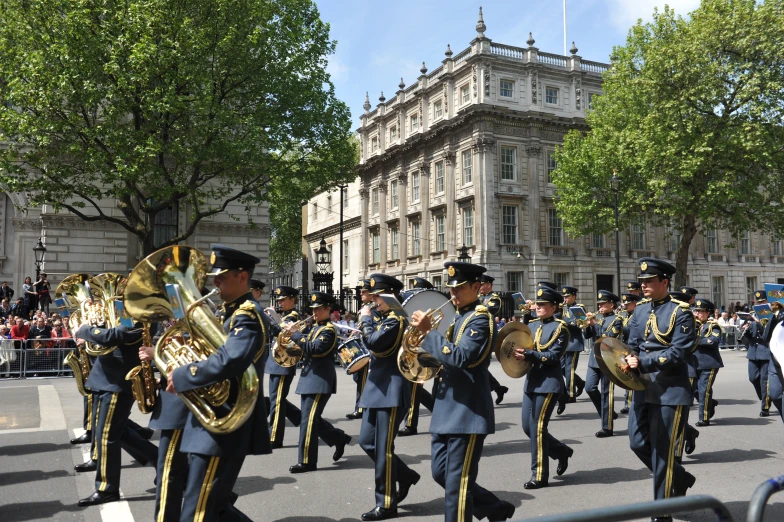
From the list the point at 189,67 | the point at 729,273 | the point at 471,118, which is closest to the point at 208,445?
the point at 189,67

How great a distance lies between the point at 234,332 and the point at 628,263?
1759 inches

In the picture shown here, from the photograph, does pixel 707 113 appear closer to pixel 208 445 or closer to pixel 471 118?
pixel 471 118

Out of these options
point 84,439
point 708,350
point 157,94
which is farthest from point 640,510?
point 157,94

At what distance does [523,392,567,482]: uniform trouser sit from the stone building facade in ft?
114

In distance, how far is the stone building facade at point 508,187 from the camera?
43531mm

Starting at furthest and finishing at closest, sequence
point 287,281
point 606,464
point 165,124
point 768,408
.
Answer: point 287,281
point 165,124
point 768,408
point 606,464

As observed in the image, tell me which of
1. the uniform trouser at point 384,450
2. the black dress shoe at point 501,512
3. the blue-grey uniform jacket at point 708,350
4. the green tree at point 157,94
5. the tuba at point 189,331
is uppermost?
the green tree at point 157,94

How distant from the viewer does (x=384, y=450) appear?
22.1 feet

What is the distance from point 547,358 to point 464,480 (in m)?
3.06

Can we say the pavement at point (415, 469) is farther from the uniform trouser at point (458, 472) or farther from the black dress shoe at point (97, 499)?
the uniform trouser at point (458, 472)

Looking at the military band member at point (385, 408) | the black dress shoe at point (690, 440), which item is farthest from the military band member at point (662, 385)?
the black dress shoe at point (690, 440)

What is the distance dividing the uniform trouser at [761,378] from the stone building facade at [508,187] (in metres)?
29.3

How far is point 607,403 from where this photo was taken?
10.7 meters

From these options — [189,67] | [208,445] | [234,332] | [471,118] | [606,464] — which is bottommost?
[606,464]
